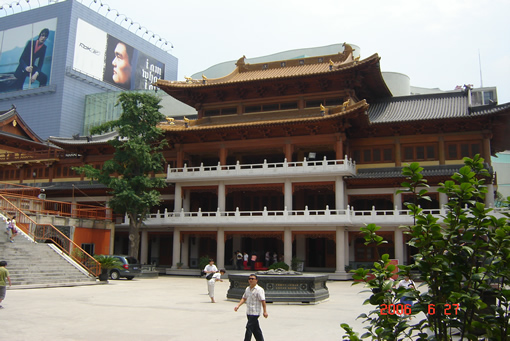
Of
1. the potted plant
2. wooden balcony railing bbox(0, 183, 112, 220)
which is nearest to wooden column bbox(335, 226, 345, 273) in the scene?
the potted plant

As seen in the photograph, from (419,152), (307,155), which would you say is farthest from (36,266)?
(419,152)

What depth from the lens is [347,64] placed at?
34125 millimetres

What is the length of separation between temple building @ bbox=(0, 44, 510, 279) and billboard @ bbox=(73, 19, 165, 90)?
34571mm

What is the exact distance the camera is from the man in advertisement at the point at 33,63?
2783 inches

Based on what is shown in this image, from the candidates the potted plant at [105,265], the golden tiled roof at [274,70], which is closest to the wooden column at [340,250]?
the golden tiled roof at [274,70]

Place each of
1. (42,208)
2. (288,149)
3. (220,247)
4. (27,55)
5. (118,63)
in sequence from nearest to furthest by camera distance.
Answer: (42,208), (288,149), (220,247), (27,55), (118,63)

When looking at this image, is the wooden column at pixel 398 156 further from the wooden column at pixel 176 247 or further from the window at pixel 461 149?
the wooden column at pixel 176 247

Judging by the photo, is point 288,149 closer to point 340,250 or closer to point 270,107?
point 270,107

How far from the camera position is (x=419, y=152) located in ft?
111

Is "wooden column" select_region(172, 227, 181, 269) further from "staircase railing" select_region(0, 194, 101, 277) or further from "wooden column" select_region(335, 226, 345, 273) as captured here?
"wooden column" select_region(335, 226, 345, 273)

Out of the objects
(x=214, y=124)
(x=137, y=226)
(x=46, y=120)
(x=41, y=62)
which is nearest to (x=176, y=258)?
(x=137, y=226)

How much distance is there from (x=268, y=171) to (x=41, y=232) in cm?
1499

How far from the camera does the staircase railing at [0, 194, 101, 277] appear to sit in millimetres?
25422

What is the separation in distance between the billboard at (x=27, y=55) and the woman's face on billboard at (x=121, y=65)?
9.68 metres
